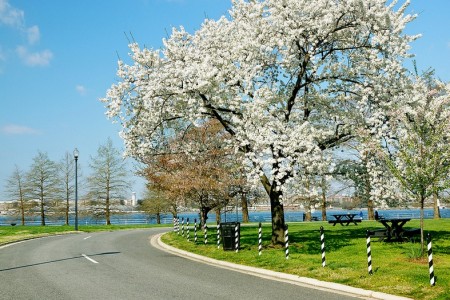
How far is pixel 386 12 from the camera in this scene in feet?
57.0

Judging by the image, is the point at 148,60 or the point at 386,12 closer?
the point at 386,12

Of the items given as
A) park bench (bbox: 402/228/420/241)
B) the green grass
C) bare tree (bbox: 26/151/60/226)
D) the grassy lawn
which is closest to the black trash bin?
the grassy lawn

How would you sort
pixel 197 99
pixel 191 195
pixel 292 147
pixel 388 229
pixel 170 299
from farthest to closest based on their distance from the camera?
pixel 191 195, pixel 388 229, pixel 197 99, pixel 292 147, pixel 170 299

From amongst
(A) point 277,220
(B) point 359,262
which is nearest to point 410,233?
(A) point 277,220

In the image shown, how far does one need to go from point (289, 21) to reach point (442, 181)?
25.3 ft

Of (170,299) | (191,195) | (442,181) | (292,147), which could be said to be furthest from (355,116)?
(191,195)

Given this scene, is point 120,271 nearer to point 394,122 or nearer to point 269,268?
point 269,268

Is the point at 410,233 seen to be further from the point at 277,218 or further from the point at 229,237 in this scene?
the point at 229,237

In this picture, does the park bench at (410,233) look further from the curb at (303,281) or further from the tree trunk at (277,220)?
the curb at (303,281)

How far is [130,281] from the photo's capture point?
464 inches

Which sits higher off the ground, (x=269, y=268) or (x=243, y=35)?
(x=243, y=35)

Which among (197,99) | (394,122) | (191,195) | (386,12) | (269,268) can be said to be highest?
(386,12)

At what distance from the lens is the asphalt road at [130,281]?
992 cm

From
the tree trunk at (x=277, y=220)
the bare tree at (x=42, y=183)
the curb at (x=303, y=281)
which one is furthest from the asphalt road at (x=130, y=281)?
the bare tree at (x=42, y=183)
